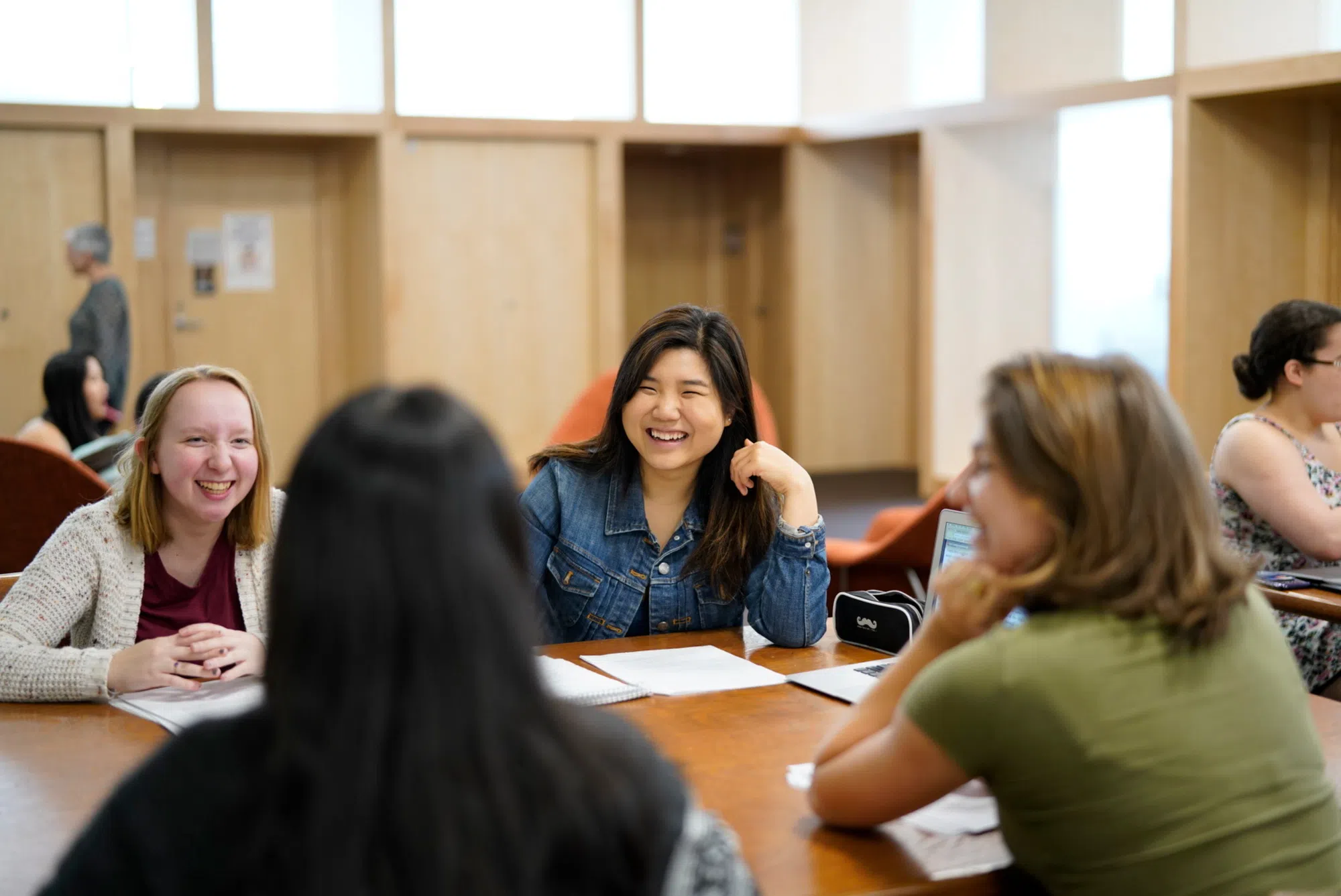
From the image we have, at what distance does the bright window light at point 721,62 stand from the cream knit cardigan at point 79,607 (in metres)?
6.98

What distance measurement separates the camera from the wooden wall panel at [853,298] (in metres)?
9.65

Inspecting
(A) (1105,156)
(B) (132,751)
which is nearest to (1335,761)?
(B) (132,751)

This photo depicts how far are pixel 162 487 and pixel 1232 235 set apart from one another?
19.4 feet

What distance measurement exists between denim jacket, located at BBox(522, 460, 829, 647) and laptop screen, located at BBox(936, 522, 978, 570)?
0.25 m

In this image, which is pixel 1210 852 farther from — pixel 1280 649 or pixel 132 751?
pixel 132 751

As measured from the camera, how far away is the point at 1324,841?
150 centimetres

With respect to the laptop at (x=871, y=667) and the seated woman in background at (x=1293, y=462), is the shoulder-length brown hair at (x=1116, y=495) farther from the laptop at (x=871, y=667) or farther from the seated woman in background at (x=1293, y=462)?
the seated woman in background at (x=1293, y=462)

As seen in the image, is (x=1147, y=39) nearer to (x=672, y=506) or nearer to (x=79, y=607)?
(x=672, y=506)

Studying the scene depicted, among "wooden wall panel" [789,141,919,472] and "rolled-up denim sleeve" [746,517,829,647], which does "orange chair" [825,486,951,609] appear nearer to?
"rolled-up denim sleeve" [746,517,829,647]

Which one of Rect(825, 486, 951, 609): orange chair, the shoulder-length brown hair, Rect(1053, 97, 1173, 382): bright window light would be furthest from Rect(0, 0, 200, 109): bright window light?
the shoulder-length brown hair

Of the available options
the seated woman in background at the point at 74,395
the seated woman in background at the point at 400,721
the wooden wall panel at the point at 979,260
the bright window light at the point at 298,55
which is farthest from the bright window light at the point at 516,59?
the seated woman in background at the point at 400,721

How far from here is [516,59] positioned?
343 inches

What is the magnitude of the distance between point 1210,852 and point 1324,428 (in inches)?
102

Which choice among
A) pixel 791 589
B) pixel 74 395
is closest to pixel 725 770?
pixel 791 589
